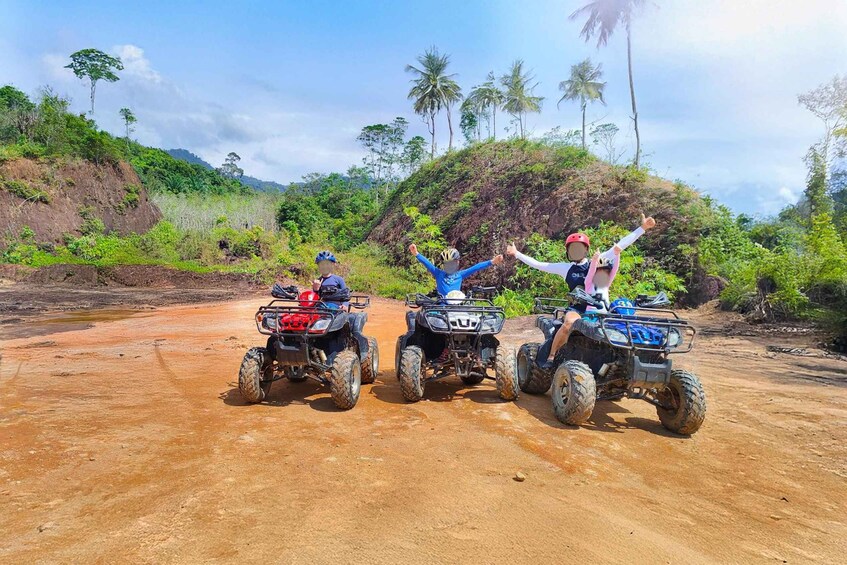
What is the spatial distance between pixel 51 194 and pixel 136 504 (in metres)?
37.8

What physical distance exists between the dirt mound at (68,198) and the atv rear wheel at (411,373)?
3358 centimetres

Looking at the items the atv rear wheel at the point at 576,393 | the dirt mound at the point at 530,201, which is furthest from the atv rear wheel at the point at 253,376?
the dirt mound at the point at 530,201

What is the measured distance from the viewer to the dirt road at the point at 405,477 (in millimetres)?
2609

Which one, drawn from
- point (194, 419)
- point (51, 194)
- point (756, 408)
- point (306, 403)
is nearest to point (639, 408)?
point (756, 408)

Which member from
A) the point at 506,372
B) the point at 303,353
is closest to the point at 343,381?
the point at 303,353

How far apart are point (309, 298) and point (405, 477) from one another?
317 centimetres

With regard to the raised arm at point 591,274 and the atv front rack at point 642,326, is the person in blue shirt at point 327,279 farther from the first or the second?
the atv front rack at point 642,326

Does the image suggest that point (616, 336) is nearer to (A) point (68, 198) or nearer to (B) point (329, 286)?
(B) point (329, 286)

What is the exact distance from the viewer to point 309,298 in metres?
6.13

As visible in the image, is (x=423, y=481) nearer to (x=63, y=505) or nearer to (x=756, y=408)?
(x=63, y=505)

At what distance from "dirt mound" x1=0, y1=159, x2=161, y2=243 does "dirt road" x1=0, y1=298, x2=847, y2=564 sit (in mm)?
30977

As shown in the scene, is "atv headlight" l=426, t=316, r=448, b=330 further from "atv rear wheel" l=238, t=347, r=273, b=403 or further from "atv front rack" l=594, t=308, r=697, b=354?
"atv rear wheel" l=238, t=347, r=273, b=403

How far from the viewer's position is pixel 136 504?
301cm

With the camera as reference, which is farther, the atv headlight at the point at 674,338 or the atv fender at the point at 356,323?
the atv fender at the point at 356,323
